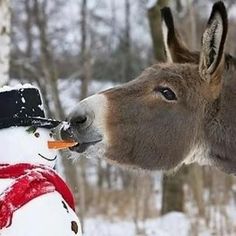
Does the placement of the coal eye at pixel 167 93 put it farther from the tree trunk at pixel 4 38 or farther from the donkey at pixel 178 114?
the tree trunk at pixel 4 38

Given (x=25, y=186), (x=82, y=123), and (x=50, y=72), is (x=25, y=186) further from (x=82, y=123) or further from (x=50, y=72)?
(x=50, y=72)

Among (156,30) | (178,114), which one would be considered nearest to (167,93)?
(178,114)

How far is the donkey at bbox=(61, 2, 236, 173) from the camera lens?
300 centimetres

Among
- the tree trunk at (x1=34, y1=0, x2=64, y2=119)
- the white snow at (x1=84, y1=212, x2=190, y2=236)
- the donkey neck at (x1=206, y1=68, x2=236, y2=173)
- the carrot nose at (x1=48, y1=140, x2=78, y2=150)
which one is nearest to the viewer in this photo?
the carrot nose at (x1=48, y1=140, x2=78, y2=150)

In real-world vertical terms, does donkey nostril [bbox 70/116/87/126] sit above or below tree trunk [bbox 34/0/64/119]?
above

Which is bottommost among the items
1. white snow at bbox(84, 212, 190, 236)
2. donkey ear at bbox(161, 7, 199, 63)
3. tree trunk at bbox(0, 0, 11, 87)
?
white snow at bbox(84, 212, 190, 236)

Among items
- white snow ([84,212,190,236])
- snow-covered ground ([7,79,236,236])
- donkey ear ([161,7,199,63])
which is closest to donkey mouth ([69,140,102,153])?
donkey ear ([161,7,199,63])

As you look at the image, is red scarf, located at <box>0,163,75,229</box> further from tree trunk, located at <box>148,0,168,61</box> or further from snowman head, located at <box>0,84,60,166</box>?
tree trunk, located at <box>148,0,168,61</box>

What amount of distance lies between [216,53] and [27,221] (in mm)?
1366

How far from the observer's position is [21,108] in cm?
234

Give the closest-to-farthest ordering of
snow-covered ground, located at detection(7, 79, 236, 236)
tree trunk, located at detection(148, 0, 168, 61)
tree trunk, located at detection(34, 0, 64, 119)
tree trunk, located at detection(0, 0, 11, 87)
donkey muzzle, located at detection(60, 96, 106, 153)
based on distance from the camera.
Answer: donkey muzzle, located at detection(60, 96, 106, 153)
tree trunk, located at detection(0, 0, 11, 87)
tree trunk, located at detection(34, 0, 64, 119)
snow-covered ground, located at detection(7, 79, 236, 236)
tree trunk, located at detection(148, 0, 168, 61)

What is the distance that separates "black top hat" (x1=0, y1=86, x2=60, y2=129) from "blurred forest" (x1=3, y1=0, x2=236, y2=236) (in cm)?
63

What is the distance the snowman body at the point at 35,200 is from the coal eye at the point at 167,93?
79 centimetres

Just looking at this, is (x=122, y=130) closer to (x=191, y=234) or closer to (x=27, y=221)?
(x=27, y=221)
